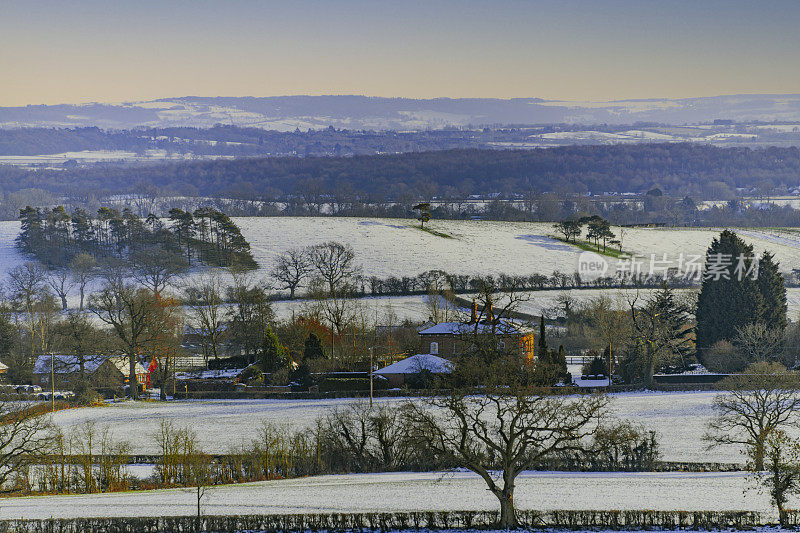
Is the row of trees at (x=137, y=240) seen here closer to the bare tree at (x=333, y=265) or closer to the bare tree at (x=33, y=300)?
the bare tree at (x=33, y=300)

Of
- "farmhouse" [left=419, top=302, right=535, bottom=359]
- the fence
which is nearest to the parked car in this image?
"farmhouse" [left=419, top=302, right=535, bottom=359]

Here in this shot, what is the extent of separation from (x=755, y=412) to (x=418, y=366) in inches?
832

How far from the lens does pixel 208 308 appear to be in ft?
242

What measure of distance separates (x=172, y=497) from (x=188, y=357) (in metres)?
37.3

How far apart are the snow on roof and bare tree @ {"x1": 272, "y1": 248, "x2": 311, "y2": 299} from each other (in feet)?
104

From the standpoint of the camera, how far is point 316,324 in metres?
67.4

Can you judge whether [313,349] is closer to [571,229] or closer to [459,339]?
[459,339]

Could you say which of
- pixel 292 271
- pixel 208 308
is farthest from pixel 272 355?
pixel 292 271

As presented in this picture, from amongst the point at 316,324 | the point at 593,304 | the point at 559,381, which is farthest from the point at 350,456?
the point at 593,304

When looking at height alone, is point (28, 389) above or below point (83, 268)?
below

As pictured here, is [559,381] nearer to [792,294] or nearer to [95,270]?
[792,294]

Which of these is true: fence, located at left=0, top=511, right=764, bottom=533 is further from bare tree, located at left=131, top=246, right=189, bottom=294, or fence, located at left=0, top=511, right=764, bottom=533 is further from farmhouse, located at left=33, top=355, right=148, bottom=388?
bare tree, located at left=131, top=246, right=189, bottom=294

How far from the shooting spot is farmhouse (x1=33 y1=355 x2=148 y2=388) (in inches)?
2309

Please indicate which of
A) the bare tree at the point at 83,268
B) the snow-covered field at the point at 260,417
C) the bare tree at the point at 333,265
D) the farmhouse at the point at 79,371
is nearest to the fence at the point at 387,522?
the snow-covered field at the point at 260,417
